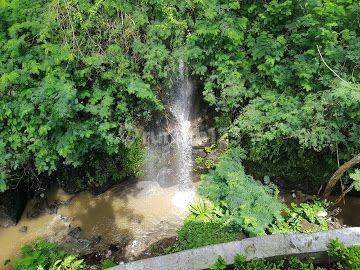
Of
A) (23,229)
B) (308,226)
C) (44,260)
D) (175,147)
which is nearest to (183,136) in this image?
(175,147)

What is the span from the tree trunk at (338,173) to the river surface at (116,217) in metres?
3.61

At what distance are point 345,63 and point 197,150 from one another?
453 cm

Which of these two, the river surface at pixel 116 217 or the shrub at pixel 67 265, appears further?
the river surface at pixel 116 217

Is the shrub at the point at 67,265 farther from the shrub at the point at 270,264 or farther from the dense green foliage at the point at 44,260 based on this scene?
the shrub at the point at 270,264

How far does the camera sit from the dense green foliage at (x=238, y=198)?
7.61 meters

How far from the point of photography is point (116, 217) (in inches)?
370

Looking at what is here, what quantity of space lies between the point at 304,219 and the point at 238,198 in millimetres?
2075

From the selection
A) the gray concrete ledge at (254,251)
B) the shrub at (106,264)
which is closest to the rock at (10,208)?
the shrub at (106,264)

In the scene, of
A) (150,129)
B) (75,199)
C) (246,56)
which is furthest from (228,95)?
(75,199)

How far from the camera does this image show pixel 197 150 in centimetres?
1025

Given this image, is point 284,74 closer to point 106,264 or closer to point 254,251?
point 254,251

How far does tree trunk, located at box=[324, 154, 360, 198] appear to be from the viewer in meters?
7.80

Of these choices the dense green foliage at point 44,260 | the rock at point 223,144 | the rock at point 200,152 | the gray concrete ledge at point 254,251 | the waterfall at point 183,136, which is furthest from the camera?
the rock at point 200,152

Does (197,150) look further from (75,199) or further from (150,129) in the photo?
(75,199)
